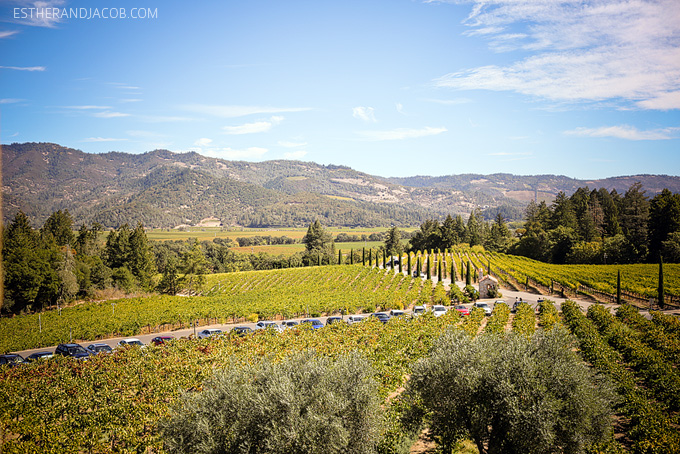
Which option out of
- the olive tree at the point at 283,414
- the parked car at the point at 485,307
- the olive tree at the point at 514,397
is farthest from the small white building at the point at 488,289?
the olive tree at the point at 283,414

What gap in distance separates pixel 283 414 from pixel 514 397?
918 cm

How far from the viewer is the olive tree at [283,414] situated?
1507 cm

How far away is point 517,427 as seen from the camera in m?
16.2

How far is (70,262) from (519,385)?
2593 inches

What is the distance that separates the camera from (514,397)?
16.5 metres

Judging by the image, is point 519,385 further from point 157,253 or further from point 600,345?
point 157,253

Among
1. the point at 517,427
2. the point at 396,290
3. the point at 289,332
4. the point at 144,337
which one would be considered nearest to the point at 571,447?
the point at 517,427

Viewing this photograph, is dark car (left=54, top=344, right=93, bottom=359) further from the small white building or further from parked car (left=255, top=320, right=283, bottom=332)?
the small white building

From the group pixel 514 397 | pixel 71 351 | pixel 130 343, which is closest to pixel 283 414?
pixel 514 397

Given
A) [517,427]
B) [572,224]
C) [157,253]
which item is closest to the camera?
[517,427]

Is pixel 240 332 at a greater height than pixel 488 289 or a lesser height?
lesser

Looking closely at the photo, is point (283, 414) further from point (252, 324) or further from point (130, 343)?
point (252, 324)

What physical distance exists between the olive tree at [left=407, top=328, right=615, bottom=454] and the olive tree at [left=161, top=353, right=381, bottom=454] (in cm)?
294

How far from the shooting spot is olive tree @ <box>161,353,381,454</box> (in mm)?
15070
